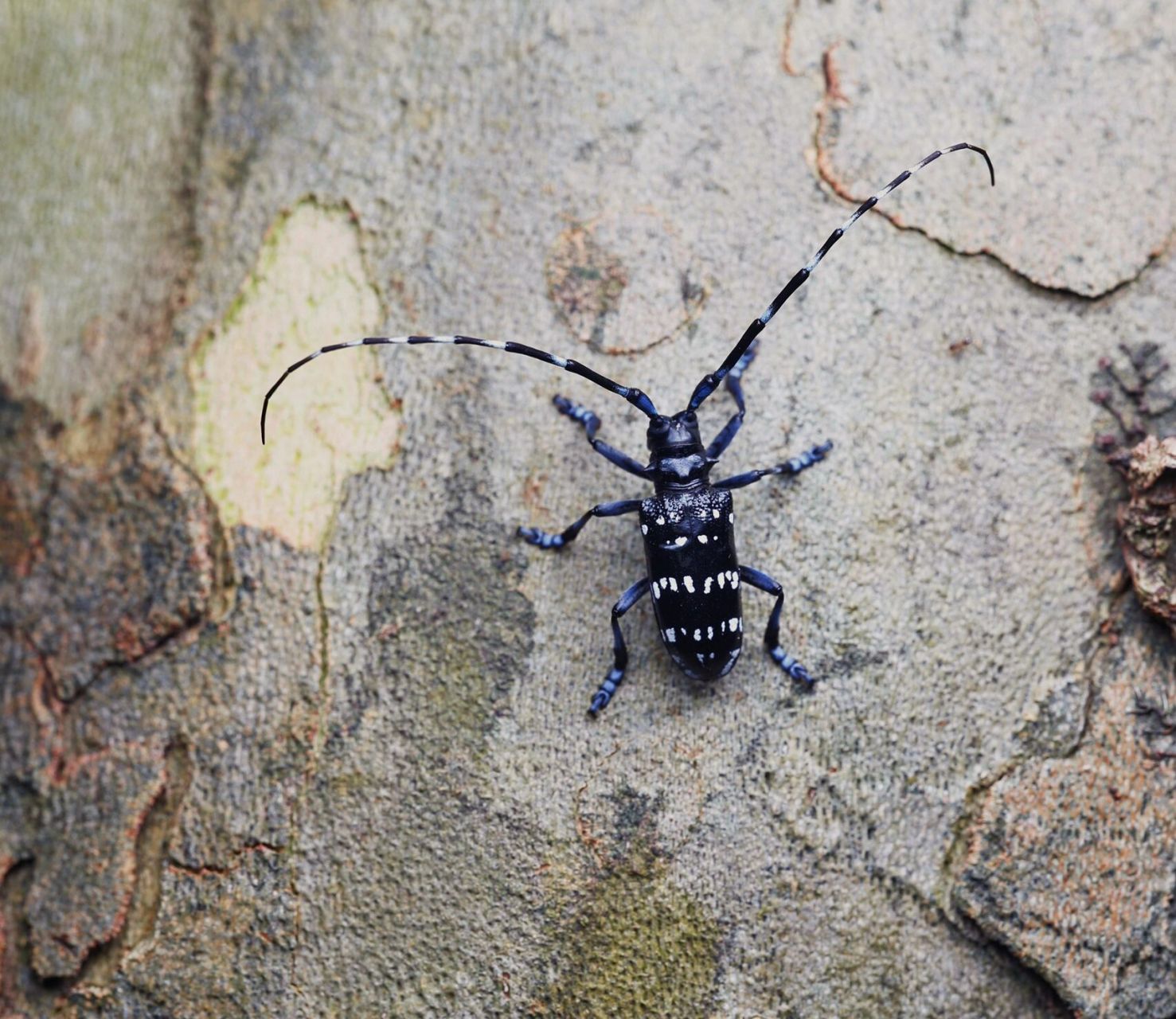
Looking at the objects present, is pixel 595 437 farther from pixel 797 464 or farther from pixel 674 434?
pixel 797 464

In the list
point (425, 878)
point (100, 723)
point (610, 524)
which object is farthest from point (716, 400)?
point (100, 723)

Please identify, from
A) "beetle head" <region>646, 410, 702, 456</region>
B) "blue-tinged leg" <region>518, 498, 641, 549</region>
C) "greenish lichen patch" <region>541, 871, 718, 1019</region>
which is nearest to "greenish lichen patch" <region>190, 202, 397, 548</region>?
"blue-tinged leg" <region>518, 498, 641, 549</region>

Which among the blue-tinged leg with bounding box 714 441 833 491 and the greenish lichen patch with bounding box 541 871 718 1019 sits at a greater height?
the blue-tinged leg with bounding box 714 441 833 491

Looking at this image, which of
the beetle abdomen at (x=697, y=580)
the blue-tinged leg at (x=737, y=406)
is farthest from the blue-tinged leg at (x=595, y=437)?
the blue-tinged leg at (x=737, y=406)

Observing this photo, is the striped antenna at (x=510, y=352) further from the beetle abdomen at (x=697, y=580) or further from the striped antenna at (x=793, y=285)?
the beetle abdomen at (x=697, y=580)

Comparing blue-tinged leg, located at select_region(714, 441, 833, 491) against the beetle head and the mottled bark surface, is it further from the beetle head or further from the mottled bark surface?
the beetle head

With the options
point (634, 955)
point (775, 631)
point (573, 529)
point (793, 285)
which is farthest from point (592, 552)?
point (634, 955)

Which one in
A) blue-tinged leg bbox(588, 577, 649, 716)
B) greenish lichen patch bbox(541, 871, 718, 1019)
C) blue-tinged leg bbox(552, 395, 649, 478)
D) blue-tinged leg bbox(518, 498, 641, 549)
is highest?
blue-tinged leg bbox(552, 395, 649, 478)

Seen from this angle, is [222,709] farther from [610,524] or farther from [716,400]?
[716,400]
